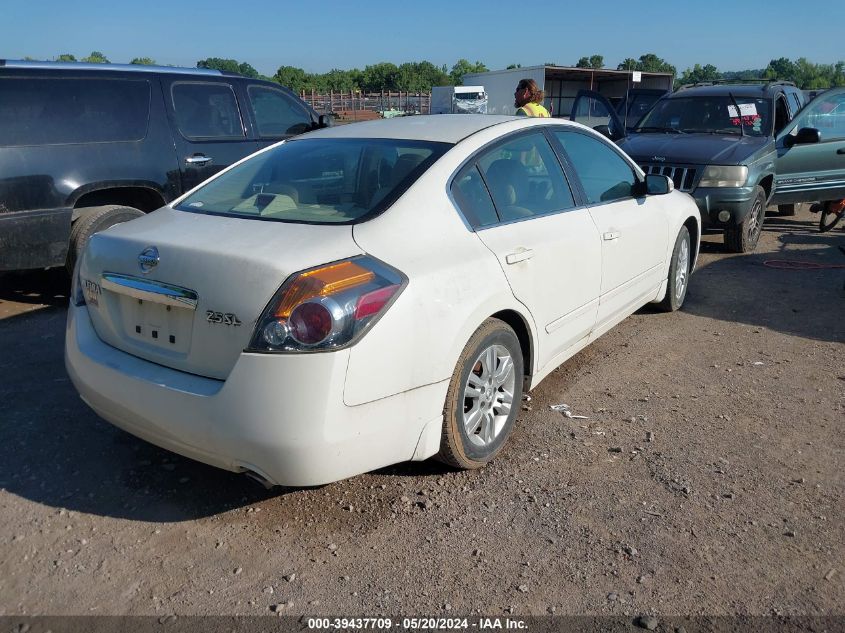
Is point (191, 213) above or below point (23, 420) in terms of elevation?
above

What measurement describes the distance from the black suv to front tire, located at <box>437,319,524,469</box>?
13.1 feet

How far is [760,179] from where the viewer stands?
799 cm

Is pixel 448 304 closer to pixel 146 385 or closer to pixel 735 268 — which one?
pixel 146 385

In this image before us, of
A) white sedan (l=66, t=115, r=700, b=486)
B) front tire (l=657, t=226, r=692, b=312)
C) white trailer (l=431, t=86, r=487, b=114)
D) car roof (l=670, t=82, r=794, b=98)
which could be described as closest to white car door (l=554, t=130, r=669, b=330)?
white sedan (l=66, t=115, r=700, b=486)

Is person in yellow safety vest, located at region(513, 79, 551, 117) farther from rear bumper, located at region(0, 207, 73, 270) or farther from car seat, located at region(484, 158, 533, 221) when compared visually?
rear bumper, located at region(0, 207, 73, 270)

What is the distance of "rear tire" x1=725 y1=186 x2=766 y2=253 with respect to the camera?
7898 mm

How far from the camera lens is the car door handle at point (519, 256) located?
11.1ft

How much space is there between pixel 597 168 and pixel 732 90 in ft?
17.9

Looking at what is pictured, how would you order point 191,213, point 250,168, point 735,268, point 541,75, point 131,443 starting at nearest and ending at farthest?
point 191,213, point 131,443, point 250,168, point 735,268, point 541,75

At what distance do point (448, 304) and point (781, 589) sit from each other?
5.28 feet

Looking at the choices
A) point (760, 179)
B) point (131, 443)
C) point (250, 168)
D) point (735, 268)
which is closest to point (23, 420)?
point (131, 443)

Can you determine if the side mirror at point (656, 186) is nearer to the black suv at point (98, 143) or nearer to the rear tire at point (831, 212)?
the black suv at point (98, 143)

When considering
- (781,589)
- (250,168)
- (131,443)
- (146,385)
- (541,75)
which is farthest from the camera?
(541,75)

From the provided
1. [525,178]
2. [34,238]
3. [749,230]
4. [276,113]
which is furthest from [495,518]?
[749,230]
